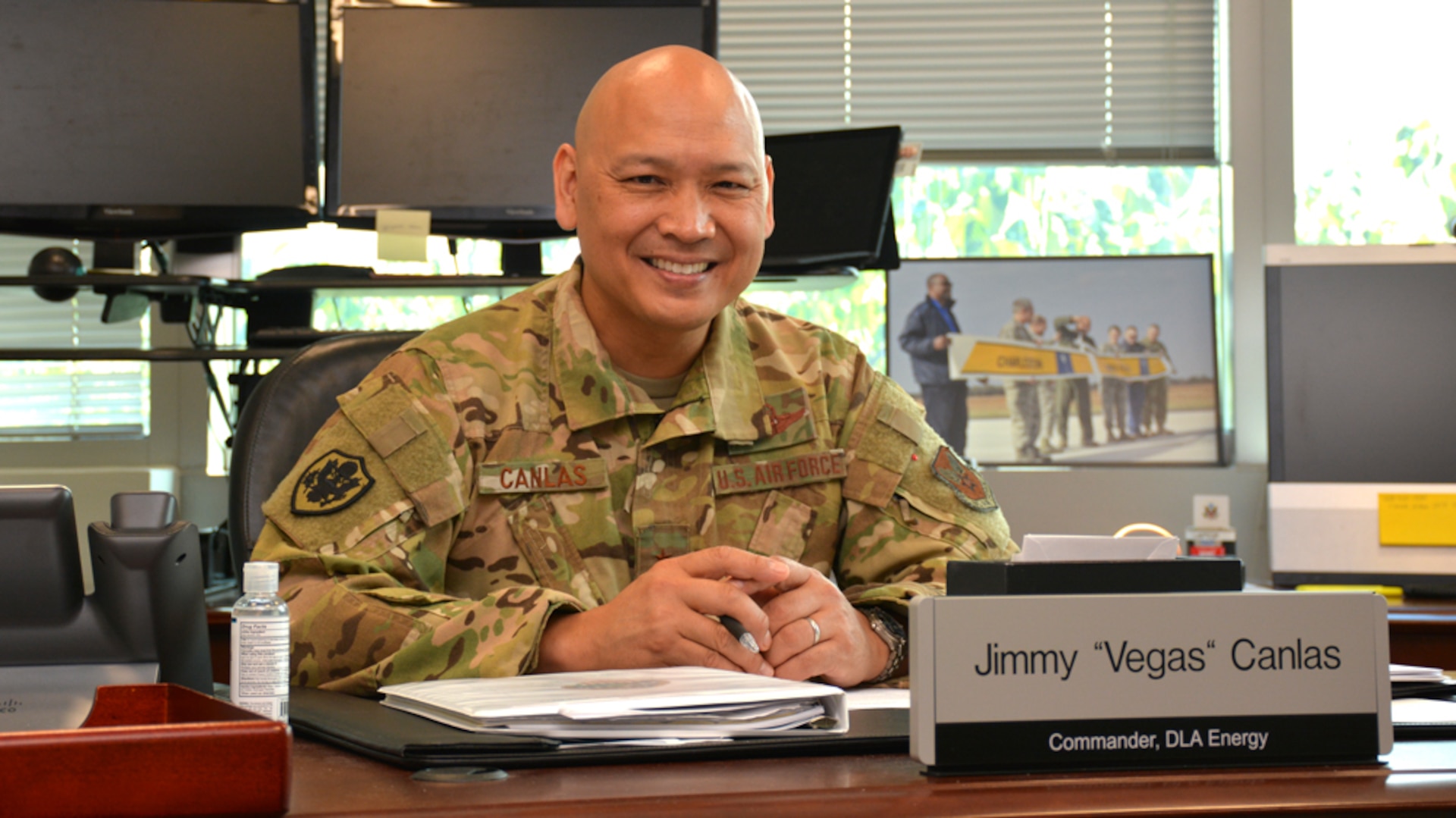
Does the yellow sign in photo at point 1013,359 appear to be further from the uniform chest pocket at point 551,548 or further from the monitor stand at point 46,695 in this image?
the monitor stand at point 46,695

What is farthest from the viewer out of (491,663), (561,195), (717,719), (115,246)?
(115,246)

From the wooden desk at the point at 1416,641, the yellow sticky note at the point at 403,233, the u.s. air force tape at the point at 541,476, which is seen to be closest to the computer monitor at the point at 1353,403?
the wooden desk at the point at 1416,641

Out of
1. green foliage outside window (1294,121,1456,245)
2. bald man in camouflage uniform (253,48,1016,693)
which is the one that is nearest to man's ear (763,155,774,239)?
bald man in camouflage uniform (253,48,1016,693)

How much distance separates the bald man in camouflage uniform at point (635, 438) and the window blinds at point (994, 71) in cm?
131

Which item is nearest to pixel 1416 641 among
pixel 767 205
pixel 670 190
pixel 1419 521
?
pixel 1419 521

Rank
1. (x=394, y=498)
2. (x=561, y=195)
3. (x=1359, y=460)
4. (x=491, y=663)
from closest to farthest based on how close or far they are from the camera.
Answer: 1. (x=491, y=663)
2. (x=394, y=498)
3. (x=561, y=195)
4. (x=1359, y=460)

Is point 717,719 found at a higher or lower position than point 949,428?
lower

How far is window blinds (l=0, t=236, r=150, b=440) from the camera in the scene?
2701 mm

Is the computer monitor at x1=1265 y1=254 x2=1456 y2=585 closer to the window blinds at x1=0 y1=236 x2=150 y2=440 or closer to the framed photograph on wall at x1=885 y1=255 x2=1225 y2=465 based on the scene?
the framed photograph on wall at x1=885 y1=255 x2=1225 y2=465

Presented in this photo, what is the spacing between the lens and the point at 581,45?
93.4 inches

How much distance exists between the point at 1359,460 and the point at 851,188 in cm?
99

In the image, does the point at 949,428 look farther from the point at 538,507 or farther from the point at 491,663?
the point at 491,663

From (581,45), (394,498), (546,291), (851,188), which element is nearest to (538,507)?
(394,498)

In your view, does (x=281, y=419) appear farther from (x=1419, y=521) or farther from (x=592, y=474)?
(x=1419, y=521)
